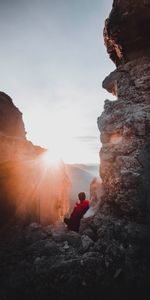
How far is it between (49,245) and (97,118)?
343 cm

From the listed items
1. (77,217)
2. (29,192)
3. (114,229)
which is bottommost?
(77,217)

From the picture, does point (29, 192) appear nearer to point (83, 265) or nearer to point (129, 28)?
point (83, 265)

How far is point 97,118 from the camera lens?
493cm

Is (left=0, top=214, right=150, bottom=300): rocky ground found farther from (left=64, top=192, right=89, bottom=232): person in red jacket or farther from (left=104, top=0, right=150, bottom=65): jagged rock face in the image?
(left=104, top=0, right=150, bottom=65): jagged rock face

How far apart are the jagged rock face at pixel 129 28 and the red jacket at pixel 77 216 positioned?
14.7ft

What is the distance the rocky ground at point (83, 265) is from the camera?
2777 millimetres

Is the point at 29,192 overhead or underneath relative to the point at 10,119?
underneath

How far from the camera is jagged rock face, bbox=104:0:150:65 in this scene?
Result: 3.96 meters

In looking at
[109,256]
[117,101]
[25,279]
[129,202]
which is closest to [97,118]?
[117,101]

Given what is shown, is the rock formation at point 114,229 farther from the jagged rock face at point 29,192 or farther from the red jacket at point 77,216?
the jagged rock face at point 29,192

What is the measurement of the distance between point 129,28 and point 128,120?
2.31 meters

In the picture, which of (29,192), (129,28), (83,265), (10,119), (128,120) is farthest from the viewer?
(10,119)

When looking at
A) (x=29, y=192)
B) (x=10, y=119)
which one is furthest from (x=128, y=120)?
(x=10, y=119)

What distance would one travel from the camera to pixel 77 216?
5.24 metres
